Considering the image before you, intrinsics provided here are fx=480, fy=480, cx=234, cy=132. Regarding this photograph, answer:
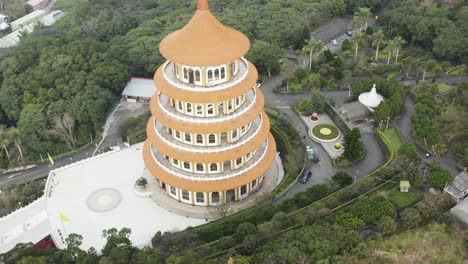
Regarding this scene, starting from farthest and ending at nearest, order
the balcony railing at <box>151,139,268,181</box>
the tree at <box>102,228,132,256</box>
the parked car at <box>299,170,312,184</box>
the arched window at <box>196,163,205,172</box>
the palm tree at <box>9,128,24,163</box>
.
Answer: the palm tree at <box>9,128,24,163</box> < the parked car at <box>299,170,312,184</box> < the arched window at <box>196,163,205,172</box> < the balcony railing at <box>151,139,268,181</box> < the tree at <box>102,228,132,256</box>

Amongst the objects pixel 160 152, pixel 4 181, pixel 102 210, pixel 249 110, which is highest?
pixel 249 110

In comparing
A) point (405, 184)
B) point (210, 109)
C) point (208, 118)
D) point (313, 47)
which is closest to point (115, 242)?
point (208, 118)

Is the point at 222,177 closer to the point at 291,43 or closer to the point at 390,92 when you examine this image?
the point at 390,92

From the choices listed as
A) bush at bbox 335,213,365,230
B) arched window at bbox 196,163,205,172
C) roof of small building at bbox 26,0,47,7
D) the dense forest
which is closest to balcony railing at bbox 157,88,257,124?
arched window at bbox 196,163,205,172

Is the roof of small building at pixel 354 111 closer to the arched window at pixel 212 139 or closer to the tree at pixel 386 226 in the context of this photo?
the tree at pixel 386 226

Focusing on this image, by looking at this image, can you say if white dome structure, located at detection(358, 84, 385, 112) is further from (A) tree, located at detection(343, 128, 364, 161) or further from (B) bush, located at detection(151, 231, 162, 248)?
(B) bush, located at detection(151, 231, 162, 248)

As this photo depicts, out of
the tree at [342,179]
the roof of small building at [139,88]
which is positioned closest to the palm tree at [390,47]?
the tree at [342,179]

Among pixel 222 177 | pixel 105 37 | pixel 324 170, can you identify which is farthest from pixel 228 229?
pixel 105 37
